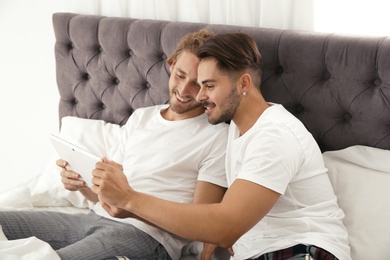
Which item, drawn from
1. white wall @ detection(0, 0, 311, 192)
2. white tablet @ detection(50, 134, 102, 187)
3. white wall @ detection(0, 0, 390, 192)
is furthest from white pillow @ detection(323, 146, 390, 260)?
white wall @ detection(0, 0, 311, 192)

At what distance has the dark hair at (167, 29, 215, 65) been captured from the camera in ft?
6.08

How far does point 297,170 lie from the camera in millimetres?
1515

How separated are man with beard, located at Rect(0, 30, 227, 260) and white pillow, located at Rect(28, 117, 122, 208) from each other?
22 centimetres

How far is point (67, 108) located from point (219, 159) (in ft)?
3.14

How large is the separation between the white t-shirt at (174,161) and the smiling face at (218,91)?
16cm

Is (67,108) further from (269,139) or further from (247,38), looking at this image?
(269,139)

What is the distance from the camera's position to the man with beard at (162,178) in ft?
5.75

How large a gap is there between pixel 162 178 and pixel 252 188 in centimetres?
48

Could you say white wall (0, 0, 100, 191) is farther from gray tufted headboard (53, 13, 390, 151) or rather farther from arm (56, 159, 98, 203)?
arm (56, 159, 98, 203)

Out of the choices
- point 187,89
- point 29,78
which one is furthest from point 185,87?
point 29,78

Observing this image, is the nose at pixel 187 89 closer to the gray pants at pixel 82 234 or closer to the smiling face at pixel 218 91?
the smiling face at pixel 218 91

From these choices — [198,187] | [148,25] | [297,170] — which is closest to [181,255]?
[198,187]

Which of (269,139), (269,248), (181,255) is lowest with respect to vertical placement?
(181,255)

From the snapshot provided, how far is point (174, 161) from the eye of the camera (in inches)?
73.2
